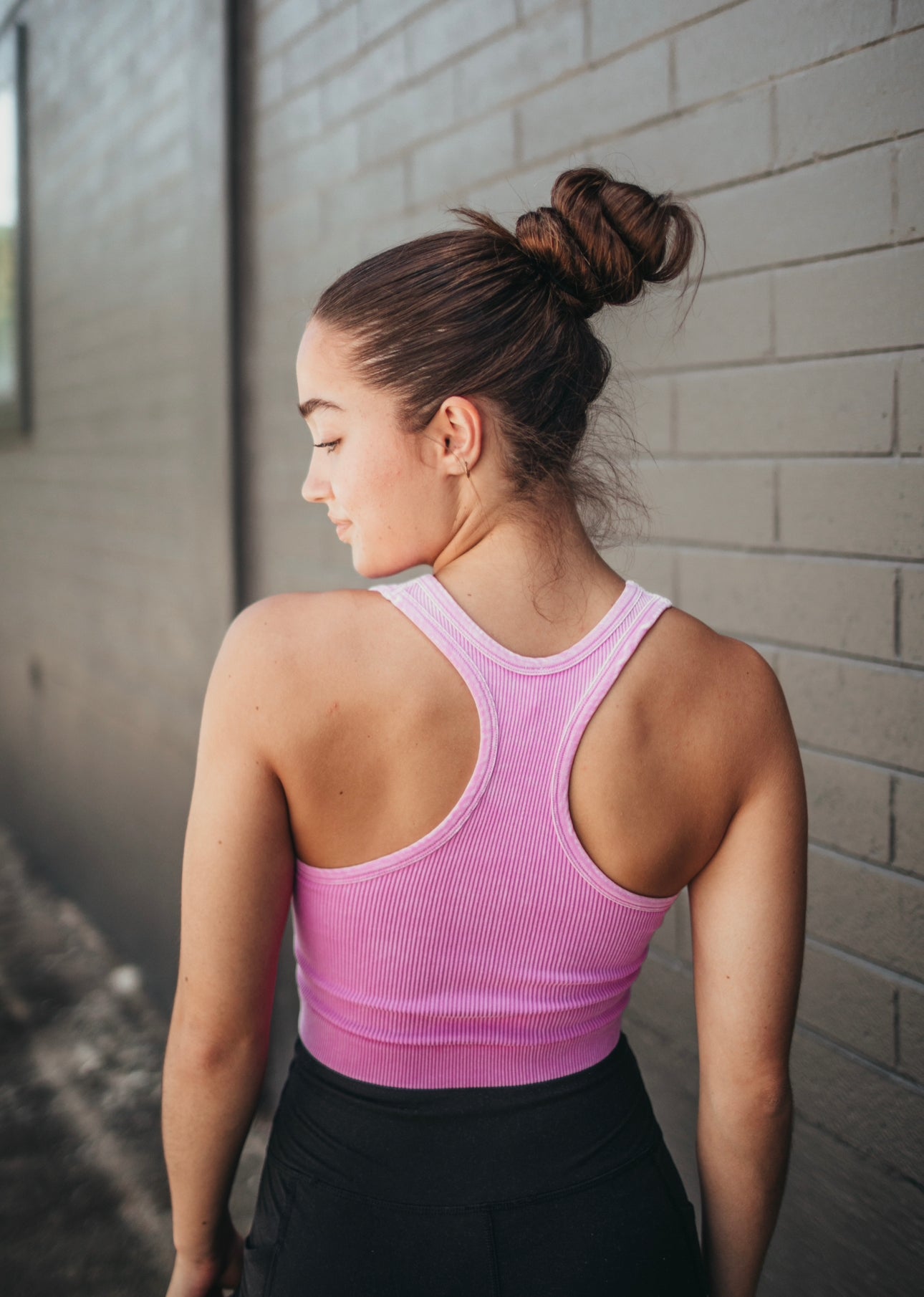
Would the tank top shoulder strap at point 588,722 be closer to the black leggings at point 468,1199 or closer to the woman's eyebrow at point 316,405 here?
the black leggings at point 468,1199

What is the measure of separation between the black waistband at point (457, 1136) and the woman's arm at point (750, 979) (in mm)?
129

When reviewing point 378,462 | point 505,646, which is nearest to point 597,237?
point 378,462

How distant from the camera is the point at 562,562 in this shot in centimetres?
113

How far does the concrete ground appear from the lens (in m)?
2.73

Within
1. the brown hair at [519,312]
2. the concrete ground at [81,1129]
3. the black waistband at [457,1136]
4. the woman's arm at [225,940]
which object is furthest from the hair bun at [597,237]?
the concrete ground at [81,1129]

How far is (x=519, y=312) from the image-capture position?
1149 millimetres

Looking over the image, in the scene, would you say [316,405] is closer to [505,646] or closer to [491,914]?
[505,646]

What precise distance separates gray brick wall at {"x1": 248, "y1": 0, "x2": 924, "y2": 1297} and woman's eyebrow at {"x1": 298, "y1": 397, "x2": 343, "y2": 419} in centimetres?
104

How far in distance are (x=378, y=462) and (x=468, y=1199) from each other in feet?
2.44

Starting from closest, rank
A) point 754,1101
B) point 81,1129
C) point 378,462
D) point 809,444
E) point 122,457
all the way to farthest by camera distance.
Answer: point 378,462 → point 754,1101 → point 809,444 → point 81,1129 → point 122,457

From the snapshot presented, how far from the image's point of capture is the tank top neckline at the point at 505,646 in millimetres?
1042

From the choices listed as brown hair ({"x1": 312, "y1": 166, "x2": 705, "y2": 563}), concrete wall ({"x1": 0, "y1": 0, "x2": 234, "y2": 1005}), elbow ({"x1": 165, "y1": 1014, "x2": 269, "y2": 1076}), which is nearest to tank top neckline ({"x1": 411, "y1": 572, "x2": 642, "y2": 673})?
brown hair ({"x1": 312, "y1": 166, "x2": 705, "y2": 563})

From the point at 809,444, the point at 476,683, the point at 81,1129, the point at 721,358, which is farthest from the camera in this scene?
the point at 81,1129

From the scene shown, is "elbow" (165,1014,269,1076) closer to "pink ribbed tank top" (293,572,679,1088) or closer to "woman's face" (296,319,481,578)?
"pink ribbed tank top" (293,572,679,1088)
